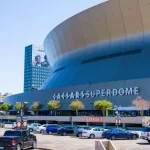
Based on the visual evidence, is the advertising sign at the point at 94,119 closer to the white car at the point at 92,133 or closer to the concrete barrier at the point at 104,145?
the white car at the point at 92,133

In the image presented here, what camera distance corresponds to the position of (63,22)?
94.6 m

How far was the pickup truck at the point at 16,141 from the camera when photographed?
22391mm

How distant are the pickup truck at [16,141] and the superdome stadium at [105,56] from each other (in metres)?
42.7

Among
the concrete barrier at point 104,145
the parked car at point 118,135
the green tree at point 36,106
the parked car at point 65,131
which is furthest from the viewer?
the green tree at point 36,106

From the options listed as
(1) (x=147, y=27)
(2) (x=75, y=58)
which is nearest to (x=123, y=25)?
(1) (x=147, y=27)

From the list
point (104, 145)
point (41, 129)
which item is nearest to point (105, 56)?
point (41, 129)

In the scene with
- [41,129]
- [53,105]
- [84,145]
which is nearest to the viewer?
[84,145]

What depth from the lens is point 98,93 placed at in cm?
7412

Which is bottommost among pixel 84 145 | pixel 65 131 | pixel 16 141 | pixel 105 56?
pixel 84 145

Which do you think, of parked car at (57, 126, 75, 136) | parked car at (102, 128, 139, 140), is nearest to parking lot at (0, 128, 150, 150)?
parked car at (102, 128, 139, 140)

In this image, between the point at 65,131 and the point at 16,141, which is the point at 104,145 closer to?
the point at 16,141

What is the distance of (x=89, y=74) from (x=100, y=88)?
11046 millimetres

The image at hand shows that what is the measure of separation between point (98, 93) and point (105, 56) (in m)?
14.1

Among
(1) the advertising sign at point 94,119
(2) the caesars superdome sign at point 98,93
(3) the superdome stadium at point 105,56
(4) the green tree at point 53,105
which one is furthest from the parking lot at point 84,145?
(4) the green tree at point 53,105
